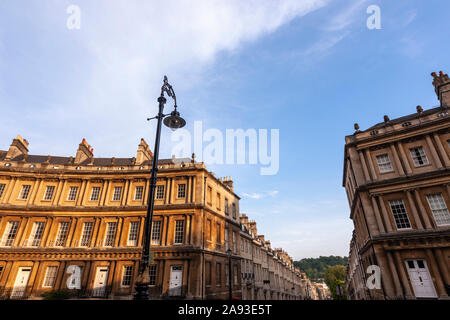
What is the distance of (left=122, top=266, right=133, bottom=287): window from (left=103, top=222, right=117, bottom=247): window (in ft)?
9.89

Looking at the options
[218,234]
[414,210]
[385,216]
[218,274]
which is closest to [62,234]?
[218,234]

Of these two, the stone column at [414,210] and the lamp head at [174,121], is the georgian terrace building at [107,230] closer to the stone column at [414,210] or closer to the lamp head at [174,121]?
the lamp head at [174,121]

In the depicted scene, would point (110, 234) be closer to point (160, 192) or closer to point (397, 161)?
point (160, 192)

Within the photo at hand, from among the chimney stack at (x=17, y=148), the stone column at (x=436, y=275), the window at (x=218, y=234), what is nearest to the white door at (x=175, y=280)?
the window at (x=218, y=234)

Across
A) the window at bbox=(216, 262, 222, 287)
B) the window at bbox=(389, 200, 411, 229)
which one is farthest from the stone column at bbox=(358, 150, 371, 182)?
the window at bbox=(216, 262, 222, 287)

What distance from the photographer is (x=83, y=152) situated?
29.5m

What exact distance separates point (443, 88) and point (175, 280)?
103 ft

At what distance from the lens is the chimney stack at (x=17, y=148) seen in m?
28.1

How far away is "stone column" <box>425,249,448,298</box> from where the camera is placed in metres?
16.3

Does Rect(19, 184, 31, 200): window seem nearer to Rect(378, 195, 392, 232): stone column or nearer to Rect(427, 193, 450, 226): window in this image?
Rect(378, 195, 392, 232): stone column
